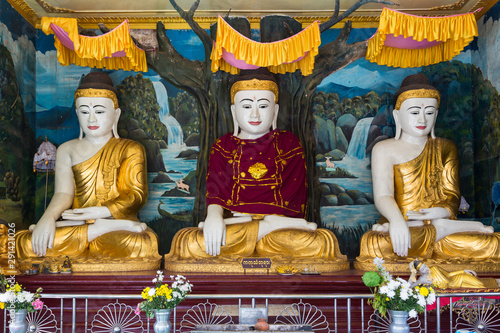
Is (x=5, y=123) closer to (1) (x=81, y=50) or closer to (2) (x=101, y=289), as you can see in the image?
(1) (x=81, y=50)

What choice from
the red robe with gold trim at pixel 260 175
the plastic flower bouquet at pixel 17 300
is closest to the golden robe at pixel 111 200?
the red robe with gold trim at pixel 260 175

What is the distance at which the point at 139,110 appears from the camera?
7.29 metres

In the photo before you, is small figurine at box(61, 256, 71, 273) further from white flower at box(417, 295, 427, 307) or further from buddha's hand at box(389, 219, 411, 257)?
white flower at box(417, 295, 427, 307)

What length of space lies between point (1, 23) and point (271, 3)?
9.74ft

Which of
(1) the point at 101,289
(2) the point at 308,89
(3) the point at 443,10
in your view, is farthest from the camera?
(2) the point at 308,89

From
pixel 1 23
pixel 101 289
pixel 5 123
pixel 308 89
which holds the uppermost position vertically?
pixel 1 23

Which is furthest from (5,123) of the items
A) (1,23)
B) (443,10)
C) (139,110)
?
(443,10)

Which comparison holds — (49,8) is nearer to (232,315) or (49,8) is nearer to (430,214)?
(232,315)

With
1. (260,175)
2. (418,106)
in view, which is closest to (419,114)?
(418,106)

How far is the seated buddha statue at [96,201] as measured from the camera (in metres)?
5.90

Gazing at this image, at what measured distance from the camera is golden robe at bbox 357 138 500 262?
584 cm

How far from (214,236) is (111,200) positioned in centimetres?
135

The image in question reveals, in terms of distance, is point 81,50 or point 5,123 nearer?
point 81,50

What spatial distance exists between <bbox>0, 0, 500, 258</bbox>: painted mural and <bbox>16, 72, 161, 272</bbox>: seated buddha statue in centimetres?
58
